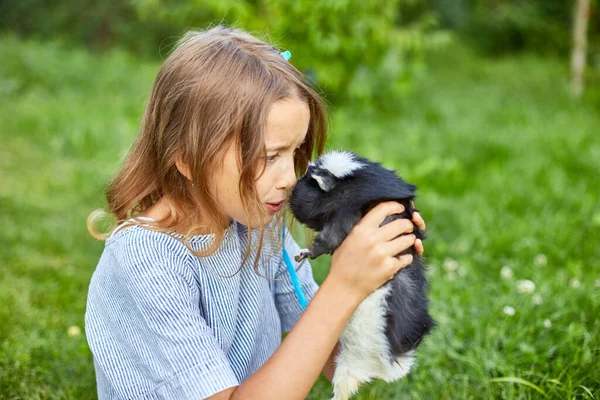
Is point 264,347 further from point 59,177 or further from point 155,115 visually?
point 59,177

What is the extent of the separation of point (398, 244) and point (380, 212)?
0.32 ft

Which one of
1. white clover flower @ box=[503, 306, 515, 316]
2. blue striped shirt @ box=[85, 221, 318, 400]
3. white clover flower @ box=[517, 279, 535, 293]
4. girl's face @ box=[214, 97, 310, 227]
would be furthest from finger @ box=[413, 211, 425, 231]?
white clover flower @ box=[517, 279, 535, 293]

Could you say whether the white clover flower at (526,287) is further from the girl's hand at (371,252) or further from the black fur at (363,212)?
the girl's hand at (371,252)

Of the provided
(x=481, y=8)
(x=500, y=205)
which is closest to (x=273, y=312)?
(x=500, y=205)

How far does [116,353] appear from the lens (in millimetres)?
1860

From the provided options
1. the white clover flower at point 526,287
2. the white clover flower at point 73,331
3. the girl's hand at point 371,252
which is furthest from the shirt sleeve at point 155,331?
the white clover flower at point 526,287

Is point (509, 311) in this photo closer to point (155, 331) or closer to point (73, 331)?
point (155, 331)

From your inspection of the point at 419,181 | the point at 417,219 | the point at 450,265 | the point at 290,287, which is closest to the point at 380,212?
the point at 417,219

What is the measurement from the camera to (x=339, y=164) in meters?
1.67

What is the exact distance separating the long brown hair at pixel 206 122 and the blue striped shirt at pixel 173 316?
8 cm

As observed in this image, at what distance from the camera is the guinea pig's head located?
65.8 inches

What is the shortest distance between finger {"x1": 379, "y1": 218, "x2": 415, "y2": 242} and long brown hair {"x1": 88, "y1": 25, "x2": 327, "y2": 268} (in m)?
0.36

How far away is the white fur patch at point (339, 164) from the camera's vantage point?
1.66m

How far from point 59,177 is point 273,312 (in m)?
→ 3.58
